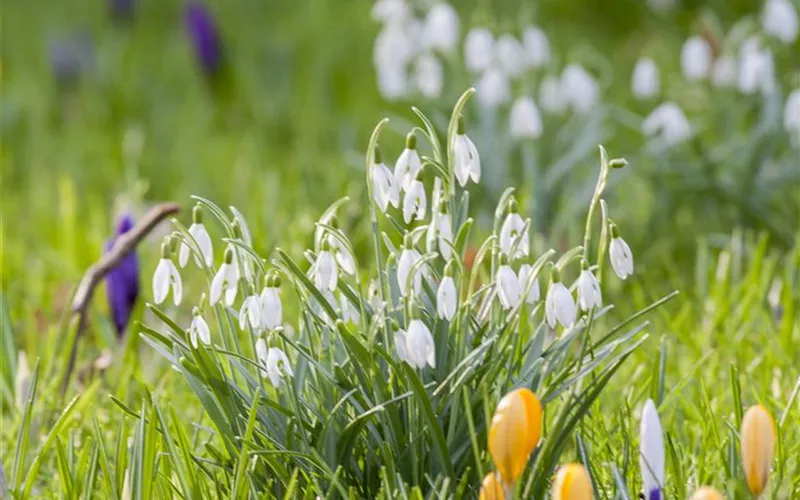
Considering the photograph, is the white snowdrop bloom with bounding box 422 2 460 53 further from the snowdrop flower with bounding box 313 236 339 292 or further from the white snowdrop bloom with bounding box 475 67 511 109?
the snowdrop flower with bounding box 313 236 339 292

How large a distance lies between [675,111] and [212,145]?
1.71m

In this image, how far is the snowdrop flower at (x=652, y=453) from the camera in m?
1.39

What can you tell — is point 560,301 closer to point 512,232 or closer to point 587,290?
point 587,290

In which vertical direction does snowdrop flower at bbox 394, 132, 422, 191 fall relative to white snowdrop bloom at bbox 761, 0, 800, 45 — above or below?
below

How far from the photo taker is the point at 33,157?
3.96 m

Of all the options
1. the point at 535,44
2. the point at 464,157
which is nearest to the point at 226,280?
the point at 464,157

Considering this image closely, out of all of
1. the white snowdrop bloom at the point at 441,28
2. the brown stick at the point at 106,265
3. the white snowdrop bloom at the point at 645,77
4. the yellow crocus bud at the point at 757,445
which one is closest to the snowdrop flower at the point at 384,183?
the yellow crocus bud at the point at 757,445

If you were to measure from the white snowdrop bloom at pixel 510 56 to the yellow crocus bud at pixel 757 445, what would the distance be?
172 centimetres

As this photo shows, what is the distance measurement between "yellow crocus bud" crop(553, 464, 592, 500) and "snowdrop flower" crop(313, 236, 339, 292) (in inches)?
14.8

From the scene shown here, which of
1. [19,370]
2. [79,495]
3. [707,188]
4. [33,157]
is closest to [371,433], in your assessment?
[79,495]

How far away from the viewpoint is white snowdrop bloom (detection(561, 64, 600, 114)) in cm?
306

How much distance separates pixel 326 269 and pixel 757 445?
0.53 meters

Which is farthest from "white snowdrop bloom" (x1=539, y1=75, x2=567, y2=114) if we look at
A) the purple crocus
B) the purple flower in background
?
the purple flower in background

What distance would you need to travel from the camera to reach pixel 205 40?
14.3 feet
